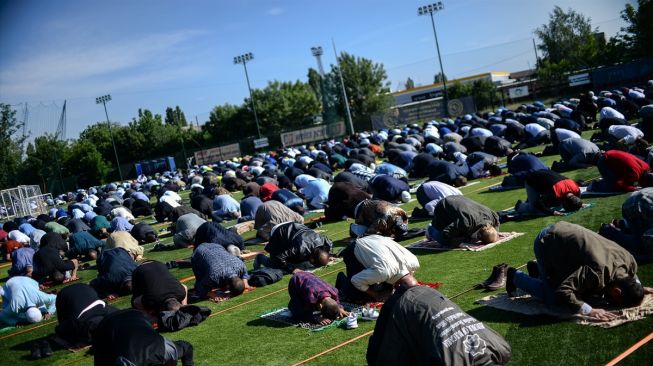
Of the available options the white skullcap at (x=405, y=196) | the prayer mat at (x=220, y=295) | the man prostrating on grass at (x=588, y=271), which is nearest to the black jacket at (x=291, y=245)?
the prayer mat at (x=220, y=295)

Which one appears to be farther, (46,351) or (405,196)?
(405,196)

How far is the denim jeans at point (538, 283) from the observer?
6480 mm

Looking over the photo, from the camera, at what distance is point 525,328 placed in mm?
6172

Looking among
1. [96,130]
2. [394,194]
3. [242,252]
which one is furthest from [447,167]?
[96,130]

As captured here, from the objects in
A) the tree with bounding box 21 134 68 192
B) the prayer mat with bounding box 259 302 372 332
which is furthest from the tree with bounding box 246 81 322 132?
the prayer mat with bounding box 259 302 372 332

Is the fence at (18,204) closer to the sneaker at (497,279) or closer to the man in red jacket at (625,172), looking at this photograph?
the man in red jacket at (625,172)

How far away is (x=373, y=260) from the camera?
306 inches

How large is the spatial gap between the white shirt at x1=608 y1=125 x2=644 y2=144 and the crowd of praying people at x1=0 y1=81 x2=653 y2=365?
0.12 feet

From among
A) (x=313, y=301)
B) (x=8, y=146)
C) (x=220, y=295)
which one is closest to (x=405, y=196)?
(x=220, y=295)

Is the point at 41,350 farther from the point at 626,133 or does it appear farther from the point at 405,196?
the point at 626,133

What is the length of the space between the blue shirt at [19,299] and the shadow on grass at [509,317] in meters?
7.35

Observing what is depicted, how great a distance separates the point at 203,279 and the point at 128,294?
242 cm

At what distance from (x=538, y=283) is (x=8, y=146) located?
49532 millimetres

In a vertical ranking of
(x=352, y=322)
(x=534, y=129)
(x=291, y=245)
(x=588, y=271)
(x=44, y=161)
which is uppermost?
(x=44, y=161)
